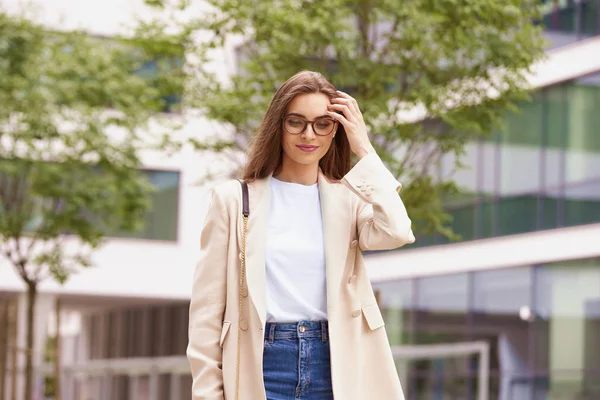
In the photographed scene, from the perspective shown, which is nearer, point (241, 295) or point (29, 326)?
point (241, 295)

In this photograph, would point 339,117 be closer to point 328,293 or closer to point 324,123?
point 324,123

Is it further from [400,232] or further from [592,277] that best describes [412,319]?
[400,232]

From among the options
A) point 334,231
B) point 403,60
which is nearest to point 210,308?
point 334,231

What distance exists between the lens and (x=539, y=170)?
75.9ft

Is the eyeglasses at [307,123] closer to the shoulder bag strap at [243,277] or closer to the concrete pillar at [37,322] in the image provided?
the shoulder bag strap at [243,277]

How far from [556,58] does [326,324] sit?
62.0 feet

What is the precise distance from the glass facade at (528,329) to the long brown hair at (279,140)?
15.2 m

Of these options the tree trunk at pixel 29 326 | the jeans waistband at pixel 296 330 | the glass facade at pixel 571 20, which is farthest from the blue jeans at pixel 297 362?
the glass facade at pixel 571 20

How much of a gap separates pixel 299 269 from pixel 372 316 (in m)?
0.29

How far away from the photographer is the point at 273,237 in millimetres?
4160

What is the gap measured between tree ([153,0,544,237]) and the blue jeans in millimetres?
7562

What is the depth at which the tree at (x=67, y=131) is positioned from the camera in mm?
17797

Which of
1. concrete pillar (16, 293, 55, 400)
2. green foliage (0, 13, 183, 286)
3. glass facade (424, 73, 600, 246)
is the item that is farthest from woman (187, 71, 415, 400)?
concrete pillar (16, 293, 55, 400)

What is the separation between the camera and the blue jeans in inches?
157
